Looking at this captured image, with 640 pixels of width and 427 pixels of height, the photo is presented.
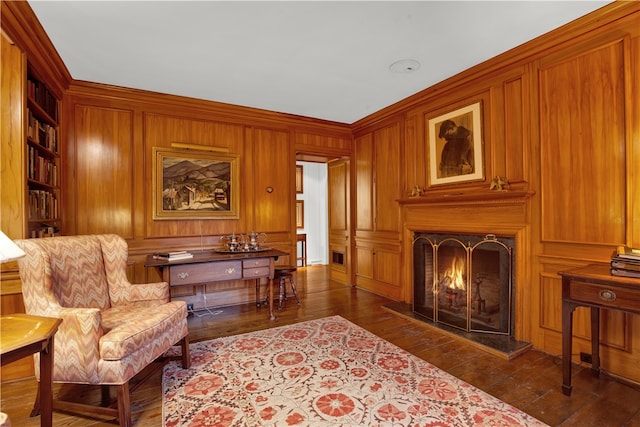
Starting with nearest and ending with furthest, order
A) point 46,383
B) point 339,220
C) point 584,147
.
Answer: point 46,383 < point 584,147 < point 339,220

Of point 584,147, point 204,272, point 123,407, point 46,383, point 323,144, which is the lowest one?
point 123,407

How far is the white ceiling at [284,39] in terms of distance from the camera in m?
2.17

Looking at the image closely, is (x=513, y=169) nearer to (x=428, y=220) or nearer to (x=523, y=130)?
(x=523, y=130)

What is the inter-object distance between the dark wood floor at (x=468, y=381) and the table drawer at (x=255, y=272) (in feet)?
1.73

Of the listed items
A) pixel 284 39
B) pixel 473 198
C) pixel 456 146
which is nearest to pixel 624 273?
pixel 473 198

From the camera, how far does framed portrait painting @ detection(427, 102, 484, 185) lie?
3188mm

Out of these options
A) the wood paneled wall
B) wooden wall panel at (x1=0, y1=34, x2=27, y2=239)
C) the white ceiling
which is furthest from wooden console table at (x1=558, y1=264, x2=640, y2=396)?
wooden wall panel at (x1=0, y1=34, x2=27, y2=239)

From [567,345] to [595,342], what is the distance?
0.42 metres

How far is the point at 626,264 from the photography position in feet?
6.29

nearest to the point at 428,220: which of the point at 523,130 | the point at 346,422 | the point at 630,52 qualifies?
the point at 523,130

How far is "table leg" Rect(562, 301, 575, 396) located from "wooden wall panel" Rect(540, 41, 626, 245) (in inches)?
26.6

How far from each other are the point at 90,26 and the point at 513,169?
3809 mm

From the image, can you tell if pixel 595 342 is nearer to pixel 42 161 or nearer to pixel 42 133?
pixel 42 161

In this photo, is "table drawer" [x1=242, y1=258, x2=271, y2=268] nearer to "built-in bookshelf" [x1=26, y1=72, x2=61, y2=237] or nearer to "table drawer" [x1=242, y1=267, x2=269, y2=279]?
"table drawer" [x1=242, y1=267, x2=269, y2=279]
